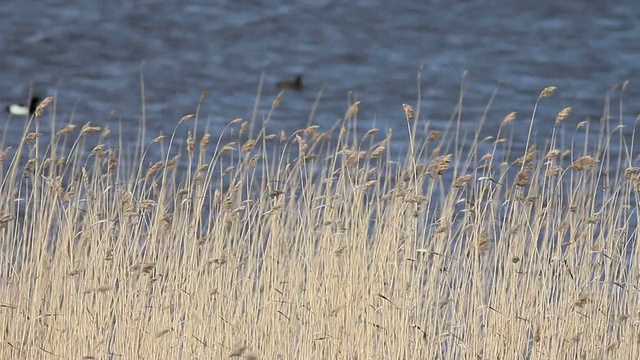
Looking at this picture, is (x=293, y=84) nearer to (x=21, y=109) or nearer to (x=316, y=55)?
(x=316, y=55)

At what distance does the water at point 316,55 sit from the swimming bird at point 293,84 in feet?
0.31

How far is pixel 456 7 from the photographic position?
61.2ft

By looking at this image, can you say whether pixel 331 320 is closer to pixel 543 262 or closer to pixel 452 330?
pixel 452 330

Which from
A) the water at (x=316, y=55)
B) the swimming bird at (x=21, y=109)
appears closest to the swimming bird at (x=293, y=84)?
the water at (x=316, y=55)

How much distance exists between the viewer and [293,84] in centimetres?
1695

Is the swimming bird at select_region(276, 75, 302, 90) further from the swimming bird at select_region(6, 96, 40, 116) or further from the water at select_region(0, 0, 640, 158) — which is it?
the swimming bird at select_region(6, 96, 40, 116)

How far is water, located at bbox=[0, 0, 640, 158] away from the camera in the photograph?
16469 millimetres

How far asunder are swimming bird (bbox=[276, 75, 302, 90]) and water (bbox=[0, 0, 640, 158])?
95mm

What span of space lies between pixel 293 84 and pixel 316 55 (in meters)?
1.29

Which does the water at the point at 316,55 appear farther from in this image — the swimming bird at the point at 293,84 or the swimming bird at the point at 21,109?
the swimming bird at the point at 21,109

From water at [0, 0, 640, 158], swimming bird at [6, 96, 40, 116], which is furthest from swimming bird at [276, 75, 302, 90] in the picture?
swimming bird at [6, 96, 40, 116]

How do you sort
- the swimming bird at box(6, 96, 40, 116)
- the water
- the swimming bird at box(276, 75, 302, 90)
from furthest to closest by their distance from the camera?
the swimming bird at box(276, 75, 302, 90)
the water
the swimming bird at box(6, 96, 40, 116)

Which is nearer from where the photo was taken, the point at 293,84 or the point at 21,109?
the point at 21,109

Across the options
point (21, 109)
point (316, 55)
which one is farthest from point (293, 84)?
point (21, 109)
